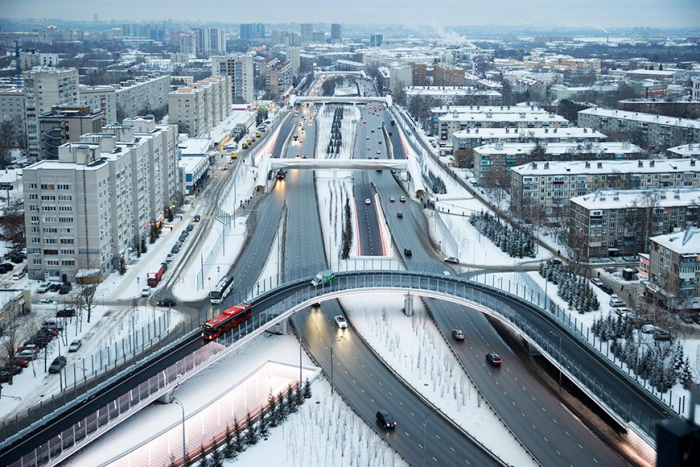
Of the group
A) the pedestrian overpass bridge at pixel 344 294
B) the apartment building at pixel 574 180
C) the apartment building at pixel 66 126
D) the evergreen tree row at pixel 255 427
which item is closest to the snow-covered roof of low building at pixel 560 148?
the apartment building at pixel 574 180

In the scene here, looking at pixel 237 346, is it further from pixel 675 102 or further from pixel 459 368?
pixel 675 102

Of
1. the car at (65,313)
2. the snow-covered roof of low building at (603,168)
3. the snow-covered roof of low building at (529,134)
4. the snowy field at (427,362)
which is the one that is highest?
the snow-covered roof of low building at (529,134)

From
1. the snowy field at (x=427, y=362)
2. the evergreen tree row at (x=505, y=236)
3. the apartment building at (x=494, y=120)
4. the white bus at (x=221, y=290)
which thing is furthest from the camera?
the apartment building at (x=494, y=120)

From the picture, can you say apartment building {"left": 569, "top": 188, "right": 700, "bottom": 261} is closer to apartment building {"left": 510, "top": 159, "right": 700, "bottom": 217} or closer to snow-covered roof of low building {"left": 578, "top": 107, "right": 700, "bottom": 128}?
apartment building {"left": 510, "top": 159, "right": 700, "bottom": 217}

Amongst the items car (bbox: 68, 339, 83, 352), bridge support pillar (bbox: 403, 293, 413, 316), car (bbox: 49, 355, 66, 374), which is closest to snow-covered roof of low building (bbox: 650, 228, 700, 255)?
bridge support pillar (bbox: 403, 293, 413, 316)

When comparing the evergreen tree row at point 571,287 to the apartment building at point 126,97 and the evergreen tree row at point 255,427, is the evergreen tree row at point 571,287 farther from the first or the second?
the apartment building at point 126,97

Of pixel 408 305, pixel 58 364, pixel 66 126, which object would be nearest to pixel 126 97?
pixel 66 126
